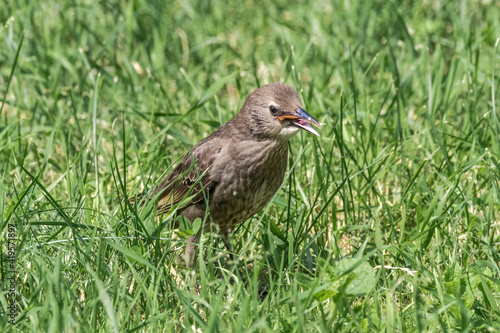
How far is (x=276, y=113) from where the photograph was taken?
13.4ft

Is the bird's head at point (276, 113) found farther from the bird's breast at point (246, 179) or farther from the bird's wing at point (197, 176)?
the bird's wing at point (197, 176)

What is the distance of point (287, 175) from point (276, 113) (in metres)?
0.36

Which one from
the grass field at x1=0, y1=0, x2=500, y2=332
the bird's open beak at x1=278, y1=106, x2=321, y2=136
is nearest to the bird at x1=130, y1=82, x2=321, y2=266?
the bird's open beak at x1=278, y1=106, x2=321, y2=136

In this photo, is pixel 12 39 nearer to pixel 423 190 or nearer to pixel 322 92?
pixel 322 92

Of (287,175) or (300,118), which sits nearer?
(300,118)

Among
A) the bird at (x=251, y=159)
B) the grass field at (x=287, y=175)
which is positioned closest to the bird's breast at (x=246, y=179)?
the bird at (x=251, y=159)

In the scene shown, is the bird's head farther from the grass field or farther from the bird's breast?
the grass field

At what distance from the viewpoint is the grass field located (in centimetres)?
310

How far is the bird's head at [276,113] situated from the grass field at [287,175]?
0.27m

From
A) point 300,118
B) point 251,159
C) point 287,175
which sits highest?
point 300,118

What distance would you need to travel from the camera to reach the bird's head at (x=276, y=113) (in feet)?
13.2

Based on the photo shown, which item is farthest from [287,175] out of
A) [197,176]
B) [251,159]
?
[197,176]

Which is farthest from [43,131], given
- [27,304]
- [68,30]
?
[27,304]

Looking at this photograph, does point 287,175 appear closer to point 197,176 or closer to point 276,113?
point 276,113
